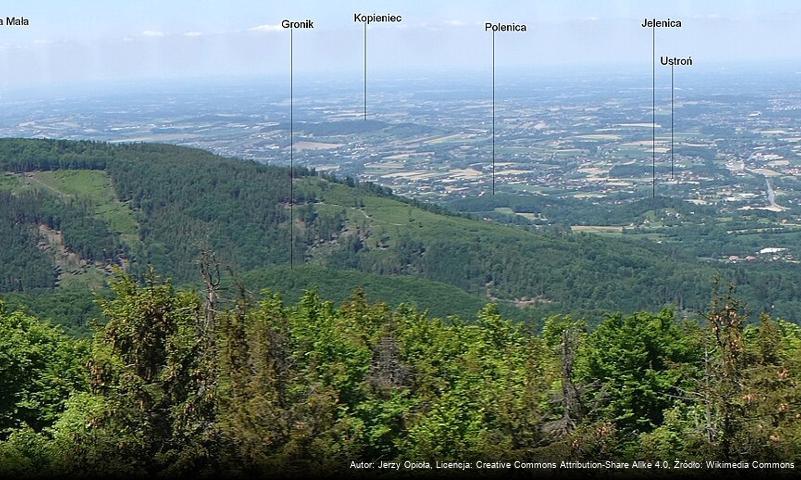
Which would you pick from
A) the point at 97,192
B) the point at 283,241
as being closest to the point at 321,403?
the point at 283,241

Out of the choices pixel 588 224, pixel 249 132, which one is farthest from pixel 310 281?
pixel 249 132

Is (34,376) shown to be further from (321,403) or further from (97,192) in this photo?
(97,192)

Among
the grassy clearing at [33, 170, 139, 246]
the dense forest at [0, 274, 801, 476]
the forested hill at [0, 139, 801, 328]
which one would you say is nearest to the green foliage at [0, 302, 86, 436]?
the dense forest at [0, 274, 801, 476]

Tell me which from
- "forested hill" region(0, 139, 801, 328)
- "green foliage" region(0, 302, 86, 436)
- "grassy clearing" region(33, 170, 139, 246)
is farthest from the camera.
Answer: "grassy clearing" region(33, 170, 139, 246)

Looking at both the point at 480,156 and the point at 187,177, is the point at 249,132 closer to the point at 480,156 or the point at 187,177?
the point at 480,156

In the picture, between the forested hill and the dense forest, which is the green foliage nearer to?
the dense forest

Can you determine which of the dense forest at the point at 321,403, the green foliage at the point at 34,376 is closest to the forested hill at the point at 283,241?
the green foliage at the point at 34,376
